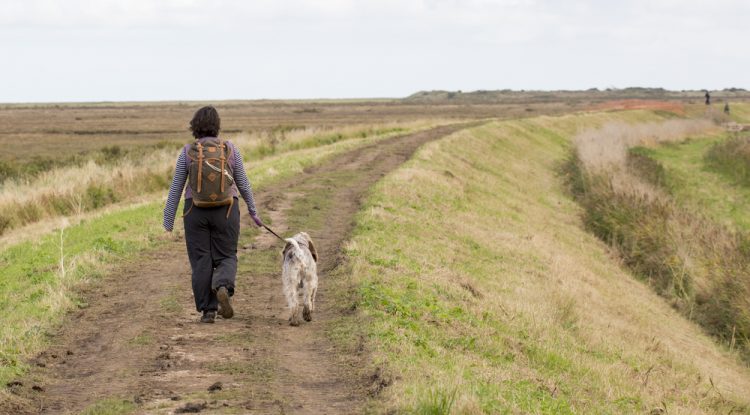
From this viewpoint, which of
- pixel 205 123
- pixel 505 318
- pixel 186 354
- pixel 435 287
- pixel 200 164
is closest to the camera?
pixel 186 354

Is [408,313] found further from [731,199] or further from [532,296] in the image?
[731,199]

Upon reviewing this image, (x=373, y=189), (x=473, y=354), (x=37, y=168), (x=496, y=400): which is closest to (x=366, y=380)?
(x=496, y=400)

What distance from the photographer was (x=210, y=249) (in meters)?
9.07

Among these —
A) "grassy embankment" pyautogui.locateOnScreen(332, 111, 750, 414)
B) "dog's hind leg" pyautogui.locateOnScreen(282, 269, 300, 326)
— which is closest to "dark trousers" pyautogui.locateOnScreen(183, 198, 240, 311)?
"dog's hind leg" pyautogui.locateOnScreen(282, 269, 300, 326)

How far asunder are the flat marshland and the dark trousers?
1.25 ft

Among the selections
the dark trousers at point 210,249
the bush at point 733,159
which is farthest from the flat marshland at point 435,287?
the bush at point 733,159

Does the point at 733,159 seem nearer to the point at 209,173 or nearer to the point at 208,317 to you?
the point at 208,317

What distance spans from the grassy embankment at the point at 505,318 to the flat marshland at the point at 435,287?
0.04m

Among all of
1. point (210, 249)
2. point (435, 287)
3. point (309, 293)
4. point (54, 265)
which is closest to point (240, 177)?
point (210, 249)

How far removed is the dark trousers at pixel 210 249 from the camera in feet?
29.2

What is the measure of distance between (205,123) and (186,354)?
2.29 metres

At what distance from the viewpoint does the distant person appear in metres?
8.65

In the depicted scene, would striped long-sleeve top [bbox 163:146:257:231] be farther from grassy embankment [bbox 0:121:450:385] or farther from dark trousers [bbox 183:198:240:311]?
grassy embankment [bbox 0:121:450:385]

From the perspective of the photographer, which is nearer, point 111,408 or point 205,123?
point 111,408
